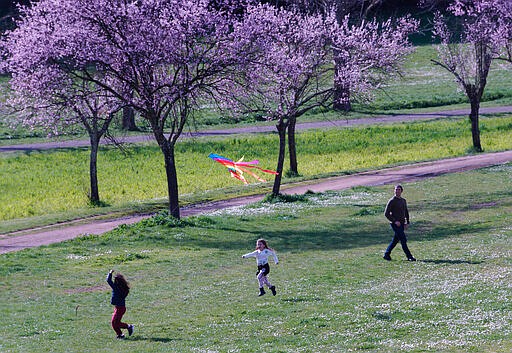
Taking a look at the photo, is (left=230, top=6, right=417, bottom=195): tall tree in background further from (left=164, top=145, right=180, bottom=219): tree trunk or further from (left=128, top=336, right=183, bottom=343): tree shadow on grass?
(left=128, top=336, right=183, bottom=343): tree shadow on grass

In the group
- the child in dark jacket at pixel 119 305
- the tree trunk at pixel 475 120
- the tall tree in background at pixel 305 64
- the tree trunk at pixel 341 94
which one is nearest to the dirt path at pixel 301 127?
the tree trunk at pixel 475 120

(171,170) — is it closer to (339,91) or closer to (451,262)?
(339,91)

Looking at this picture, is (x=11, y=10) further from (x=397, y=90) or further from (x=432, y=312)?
(x=432, y=312)

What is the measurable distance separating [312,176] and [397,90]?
40.6 m

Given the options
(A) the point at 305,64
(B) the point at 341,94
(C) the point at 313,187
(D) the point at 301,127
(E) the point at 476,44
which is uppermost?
(E) the point at 476,44

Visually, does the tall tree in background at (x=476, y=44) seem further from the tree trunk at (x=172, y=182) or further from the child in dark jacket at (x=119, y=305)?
the child in dark jacket at (x=119, y=305)

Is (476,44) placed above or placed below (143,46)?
above

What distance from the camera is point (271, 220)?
111 ft

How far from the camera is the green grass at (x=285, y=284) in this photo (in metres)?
16.4

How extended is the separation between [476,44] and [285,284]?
34.4 meters

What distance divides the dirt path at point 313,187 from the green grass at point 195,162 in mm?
2038

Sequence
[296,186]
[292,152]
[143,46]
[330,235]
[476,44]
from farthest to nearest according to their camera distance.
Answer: [476,44], [292,152], [296,186], [143,46], [330,235]

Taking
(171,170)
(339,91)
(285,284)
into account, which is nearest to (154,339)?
(285,284)

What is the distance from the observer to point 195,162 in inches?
2124
